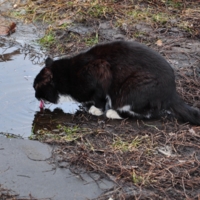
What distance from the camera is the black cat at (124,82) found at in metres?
5.90

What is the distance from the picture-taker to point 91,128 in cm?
582

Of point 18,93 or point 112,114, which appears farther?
point 18,93

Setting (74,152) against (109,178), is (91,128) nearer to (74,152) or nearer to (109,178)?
(74,152)

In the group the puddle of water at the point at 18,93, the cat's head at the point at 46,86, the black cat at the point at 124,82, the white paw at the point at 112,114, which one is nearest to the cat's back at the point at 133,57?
the black cat at the point at 124,82

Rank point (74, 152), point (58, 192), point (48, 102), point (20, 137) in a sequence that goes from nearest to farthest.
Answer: point (58, 192), point (74, 152), point (20, 137), point (48, 102)

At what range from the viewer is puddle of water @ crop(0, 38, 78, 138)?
6004mm

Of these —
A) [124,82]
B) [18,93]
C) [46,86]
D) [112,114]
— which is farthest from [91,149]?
[18,93]

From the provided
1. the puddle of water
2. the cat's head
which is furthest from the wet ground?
the cat's head

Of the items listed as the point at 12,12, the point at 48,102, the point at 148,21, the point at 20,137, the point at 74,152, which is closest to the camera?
the point at 74,152

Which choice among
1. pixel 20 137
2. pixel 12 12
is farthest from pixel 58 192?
pixel 12 12

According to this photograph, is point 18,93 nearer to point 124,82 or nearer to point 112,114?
point 112,114

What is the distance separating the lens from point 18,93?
21.9 feet

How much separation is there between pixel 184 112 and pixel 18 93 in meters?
2.13

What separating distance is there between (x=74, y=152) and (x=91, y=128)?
0.68 meters
